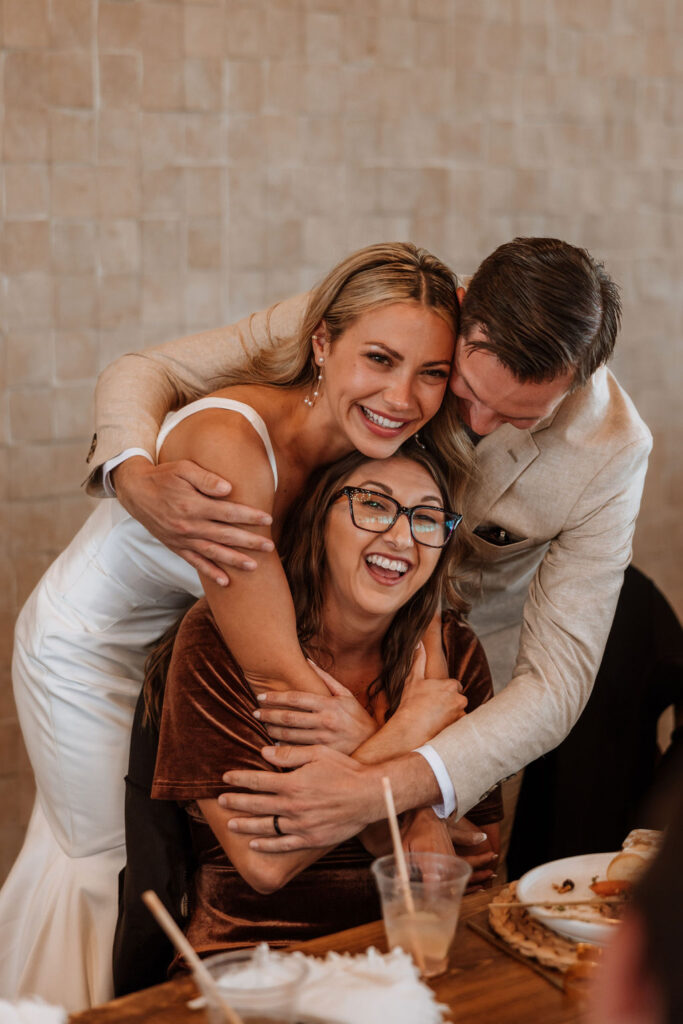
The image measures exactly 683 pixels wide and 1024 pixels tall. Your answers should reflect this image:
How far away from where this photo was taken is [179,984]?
131cm

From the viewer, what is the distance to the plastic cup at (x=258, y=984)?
42.0 inches

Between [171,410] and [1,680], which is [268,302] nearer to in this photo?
[171,410]

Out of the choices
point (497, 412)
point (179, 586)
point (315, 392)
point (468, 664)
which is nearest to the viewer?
point (497, 412)

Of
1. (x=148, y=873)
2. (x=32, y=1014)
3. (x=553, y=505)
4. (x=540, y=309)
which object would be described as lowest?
(x=148, y=873)

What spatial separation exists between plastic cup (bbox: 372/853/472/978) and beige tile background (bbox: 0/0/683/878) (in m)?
1.88

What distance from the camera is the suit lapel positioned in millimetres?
2078

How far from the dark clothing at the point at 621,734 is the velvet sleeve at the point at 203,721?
80 centimetres

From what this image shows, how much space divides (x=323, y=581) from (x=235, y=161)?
1.54 meters

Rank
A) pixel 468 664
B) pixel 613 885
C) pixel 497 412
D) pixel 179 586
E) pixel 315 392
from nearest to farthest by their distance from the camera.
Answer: pixel 613 885
pixel 497 412
pixel 315 392
pixel 468 664
pixel 179 586

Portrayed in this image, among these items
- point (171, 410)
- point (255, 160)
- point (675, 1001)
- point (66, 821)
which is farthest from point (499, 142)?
point (675, 1001)

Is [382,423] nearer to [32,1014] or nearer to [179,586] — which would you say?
[179,586]

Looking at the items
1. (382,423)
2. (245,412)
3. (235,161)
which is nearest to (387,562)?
(382,423)

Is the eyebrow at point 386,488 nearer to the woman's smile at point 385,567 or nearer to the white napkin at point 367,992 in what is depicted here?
the woman's smile at point 385,567

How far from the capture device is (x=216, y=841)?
74.1 inches
